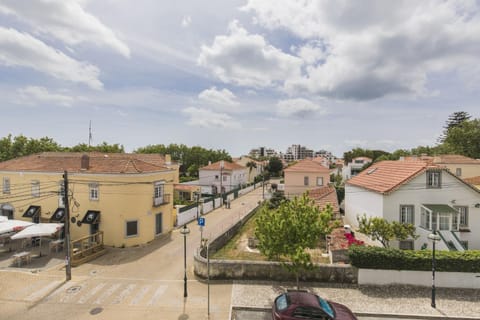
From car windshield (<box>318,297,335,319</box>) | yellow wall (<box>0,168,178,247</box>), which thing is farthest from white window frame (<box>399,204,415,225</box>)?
yellow wall (<box>0,168,178,247</box>)

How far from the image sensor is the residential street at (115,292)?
1181cm

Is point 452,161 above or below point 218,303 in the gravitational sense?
above

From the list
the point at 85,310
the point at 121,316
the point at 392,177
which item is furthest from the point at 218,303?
the point at 392,177

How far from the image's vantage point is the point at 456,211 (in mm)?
18641

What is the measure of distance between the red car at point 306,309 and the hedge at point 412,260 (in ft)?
12.9

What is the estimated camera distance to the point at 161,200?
2286cm

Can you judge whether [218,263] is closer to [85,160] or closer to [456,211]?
[85,160]

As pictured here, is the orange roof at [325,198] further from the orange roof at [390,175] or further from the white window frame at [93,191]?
the white window frame at [93,191]

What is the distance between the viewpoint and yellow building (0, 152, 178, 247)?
20359 mm

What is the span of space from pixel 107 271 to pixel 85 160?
10000 millimetres

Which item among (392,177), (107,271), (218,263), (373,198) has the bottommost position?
(107,271)

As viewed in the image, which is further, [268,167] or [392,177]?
[268,167]

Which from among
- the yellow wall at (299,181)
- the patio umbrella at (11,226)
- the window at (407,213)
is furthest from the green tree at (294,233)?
the yellow wall at (299,181)

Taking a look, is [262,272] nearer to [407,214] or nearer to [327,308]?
[327,308]
